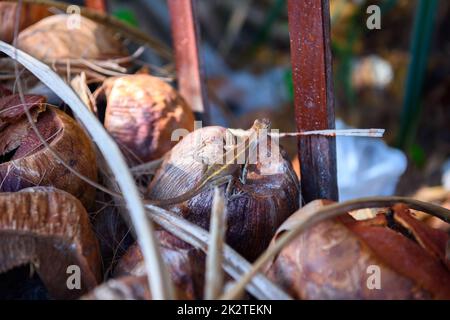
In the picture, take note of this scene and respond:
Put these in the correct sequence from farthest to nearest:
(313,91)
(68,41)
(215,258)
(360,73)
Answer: (360,73) → (68,41) → (313,91) → (215,258)

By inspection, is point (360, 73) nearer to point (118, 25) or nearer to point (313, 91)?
point (118, 25)

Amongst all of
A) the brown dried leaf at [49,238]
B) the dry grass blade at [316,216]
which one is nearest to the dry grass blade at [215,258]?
the dry grass blade at [316,216]

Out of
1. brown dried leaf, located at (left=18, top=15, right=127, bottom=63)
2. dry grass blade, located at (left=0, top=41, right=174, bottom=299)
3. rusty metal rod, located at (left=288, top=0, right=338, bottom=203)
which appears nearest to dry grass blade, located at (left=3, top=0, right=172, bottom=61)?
brown dried leaf, located at (left=18, top=15, right=127, bottom=63)

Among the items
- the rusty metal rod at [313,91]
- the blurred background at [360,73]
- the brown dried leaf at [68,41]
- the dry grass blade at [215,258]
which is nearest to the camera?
the dry grass blade at [215,258]

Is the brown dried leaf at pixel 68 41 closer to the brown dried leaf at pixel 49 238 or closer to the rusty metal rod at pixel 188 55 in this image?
the rusty metal rod at pixel 188 55

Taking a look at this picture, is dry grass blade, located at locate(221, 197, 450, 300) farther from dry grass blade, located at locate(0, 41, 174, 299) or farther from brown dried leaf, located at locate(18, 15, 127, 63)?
brown dried leaf, located at locate(18, 15, 127, 63)

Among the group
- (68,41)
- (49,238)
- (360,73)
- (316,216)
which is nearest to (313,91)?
(316,216)
